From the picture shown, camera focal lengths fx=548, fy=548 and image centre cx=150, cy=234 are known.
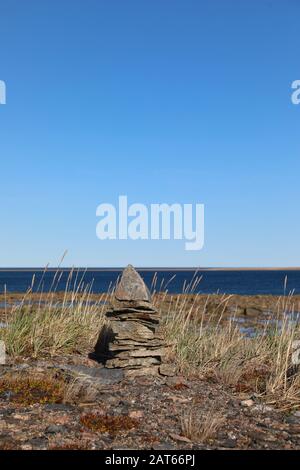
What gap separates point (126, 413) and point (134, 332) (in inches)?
110

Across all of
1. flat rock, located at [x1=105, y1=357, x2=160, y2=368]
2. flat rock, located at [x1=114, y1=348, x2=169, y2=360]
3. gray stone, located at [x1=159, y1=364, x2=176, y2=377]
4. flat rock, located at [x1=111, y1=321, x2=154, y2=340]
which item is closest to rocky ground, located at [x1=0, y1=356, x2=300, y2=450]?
gray stone, located at [x1=159, y1=364, x2=176, y2=377]

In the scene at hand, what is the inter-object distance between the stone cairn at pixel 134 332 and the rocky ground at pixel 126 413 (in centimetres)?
39

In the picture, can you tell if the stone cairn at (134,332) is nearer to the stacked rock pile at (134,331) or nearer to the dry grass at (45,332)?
the stacked rock pile at (134,331)

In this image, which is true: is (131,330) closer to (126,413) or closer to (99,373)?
(99,373)

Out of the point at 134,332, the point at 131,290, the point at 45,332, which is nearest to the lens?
the point at 134,332

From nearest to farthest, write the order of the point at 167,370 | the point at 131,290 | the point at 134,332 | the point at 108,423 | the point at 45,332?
the point at 108,423 → the point at 167,370 → the point at 134,332 → the point at 131,290 → the point at 45,332

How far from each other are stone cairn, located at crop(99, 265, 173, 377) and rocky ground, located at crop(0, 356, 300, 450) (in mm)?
395

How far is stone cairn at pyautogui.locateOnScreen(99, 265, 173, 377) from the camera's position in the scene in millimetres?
10703

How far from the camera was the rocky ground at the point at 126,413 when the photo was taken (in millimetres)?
7051

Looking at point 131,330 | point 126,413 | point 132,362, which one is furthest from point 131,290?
point 126,413

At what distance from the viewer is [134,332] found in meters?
10.9

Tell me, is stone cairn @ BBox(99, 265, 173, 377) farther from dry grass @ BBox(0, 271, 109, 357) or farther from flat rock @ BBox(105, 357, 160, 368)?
dry grass @ BBox(0, 271, 109, 357)

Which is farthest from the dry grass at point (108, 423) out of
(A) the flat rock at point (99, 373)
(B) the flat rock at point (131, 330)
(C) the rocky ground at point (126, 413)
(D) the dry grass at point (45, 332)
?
(D) the dry grass at point (45, 332)

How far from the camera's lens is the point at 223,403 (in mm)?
9180
